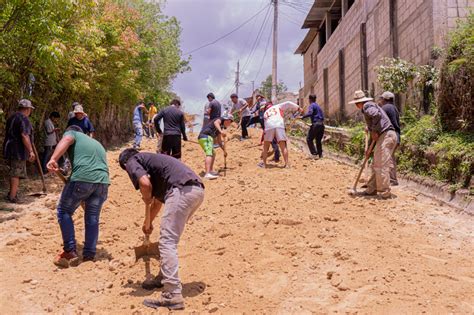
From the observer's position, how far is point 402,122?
10.4 m

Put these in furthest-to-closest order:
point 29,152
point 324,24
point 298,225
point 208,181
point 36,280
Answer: point 324,24
point 208,181
point 29,152
point 298,225
point 36,280

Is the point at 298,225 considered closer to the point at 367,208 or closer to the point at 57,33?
the point at 367,208

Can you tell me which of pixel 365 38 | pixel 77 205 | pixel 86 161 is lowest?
pixel 77 205

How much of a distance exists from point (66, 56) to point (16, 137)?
1707mm

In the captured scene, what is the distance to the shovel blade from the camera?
4914 millimetres

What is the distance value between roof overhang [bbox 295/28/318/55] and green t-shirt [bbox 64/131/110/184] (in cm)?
2061

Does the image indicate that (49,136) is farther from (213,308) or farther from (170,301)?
(213,308)

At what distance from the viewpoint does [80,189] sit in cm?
488

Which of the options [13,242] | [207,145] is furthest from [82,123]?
[13,242]

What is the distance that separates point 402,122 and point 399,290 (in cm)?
712

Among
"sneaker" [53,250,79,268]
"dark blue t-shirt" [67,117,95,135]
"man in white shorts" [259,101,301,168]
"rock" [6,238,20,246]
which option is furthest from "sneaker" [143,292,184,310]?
"man in white shorts" [259,101,301,168]

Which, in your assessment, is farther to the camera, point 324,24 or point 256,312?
point 324,24

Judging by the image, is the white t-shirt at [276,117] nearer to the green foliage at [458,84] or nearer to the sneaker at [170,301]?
the green foliage at [458,84]

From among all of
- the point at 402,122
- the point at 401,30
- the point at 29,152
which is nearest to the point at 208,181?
the point at 29,152
